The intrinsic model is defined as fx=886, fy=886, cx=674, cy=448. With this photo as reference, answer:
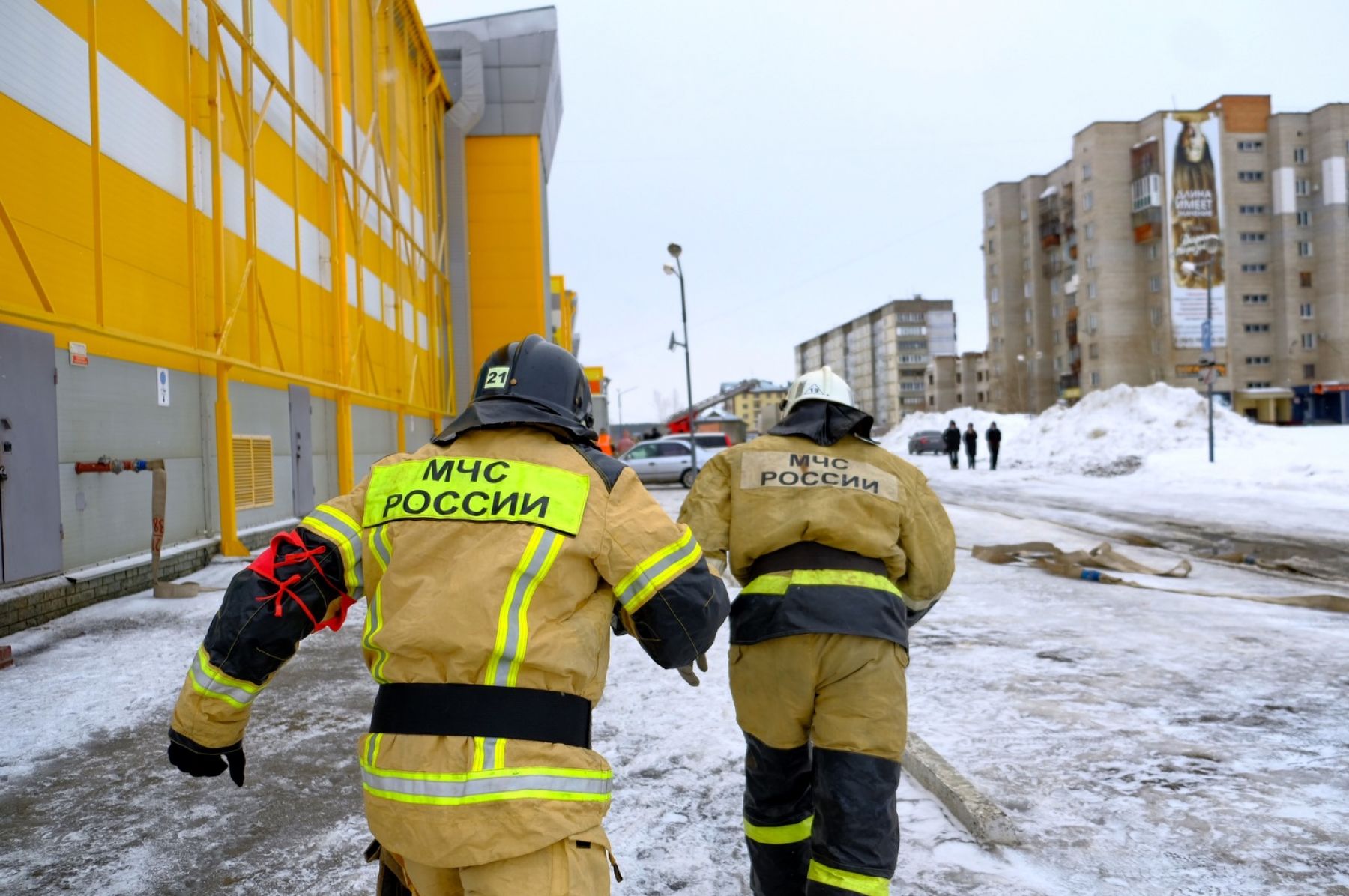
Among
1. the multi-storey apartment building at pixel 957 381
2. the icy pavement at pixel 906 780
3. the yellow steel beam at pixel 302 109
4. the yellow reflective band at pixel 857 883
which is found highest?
the multi-storey apartment building at pixel 957 381

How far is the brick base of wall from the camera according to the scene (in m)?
6.55

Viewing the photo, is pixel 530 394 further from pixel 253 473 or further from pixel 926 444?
pixel 926 444

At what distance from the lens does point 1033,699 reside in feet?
16.1

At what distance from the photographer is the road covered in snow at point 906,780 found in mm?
3102

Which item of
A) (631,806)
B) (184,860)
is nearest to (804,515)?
(631,806)

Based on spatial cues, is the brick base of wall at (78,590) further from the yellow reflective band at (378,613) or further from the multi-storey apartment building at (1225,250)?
the multi-storey apartment building at (1225,250)

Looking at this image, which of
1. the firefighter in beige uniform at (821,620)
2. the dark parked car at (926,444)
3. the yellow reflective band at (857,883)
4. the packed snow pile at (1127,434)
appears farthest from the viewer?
the dark parked car at (926,444)

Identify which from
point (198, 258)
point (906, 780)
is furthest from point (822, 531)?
point (198, 258)

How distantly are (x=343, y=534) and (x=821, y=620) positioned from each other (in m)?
1.41

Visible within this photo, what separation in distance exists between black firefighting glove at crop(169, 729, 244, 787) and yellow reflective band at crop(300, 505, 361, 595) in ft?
1.43

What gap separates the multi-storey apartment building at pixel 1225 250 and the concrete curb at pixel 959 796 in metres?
67.0

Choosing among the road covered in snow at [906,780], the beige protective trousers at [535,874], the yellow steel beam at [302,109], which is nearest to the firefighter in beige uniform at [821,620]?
the road covered in snow at [906,780]

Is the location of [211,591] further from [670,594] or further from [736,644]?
[670,594]

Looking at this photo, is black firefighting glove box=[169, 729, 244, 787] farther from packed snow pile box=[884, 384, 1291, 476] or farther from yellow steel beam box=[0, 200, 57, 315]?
packed snow pile box=[884, 384, 1291, 476]
